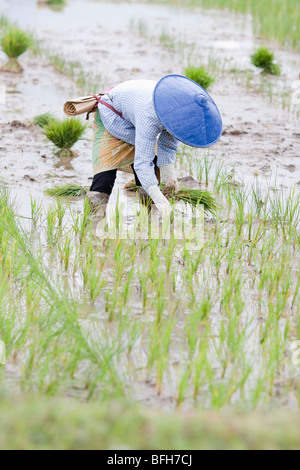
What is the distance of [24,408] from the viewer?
1979 millimetres

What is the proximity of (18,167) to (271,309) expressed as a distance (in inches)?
102

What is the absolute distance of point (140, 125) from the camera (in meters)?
3.33

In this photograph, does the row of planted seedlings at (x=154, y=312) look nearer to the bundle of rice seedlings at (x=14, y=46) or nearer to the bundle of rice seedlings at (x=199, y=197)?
the bundle of rice seedlings at (x=199, y=197)

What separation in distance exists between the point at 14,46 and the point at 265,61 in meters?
2.80

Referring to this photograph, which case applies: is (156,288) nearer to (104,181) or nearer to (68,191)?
(104,181)

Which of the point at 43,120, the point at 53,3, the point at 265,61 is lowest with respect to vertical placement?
the point at 43,120

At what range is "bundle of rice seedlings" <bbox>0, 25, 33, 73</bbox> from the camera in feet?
23.7

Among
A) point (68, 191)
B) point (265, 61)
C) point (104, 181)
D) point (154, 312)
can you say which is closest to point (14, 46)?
point (265, 61)

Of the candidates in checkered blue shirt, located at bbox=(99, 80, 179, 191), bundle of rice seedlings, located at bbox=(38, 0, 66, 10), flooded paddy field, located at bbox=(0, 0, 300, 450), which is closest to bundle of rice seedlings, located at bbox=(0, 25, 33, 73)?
flooded paddy field, located at bbox=(0, 0, 300, 450)

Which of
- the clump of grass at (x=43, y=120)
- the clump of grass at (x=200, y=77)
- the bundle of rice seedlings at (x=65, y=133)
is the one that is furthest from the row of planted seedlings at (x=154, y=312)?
the clump of grass at (x=200, y=77)

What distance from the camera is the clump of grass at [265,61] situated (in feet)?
24.4

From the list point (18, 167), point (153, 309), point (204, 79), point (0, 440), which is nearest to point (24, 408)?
point (0, 440)

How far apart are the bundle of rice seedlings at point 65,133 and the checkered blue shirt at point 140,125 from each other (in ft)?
3.65

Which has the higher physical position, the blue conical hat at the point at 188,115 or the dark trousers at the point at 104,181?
the blue conical hat at the point at 188,115
